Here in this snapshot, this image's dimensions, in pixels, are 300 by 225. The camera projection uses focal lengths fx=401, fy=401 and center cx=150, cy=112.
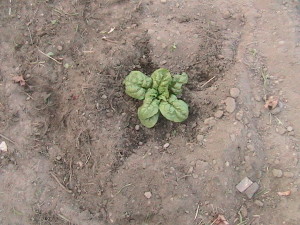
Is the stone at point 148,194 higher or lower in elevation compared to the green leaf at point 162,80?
lower

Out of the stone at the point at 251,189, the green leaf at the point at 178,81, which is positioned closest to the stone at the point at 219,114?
the green leaf at the point at 178,81

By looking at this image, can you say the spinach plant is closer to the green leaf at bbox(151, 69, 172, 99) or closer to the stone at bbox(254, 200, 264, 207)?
the green leaf at bbox(151, 69, 172, 99)

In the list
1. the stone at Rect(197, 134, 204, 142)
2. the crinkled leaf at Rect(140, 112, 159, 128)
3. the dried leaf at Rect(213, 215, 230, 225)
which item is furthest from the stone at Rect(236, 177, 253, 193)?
the crinkled leaf at Rect(140, 112, 159, 128)

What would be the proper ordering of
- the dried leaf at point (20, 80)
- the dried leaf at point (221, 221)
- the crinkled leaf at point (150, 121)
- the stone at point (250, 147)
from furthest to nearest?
the dried leaf at point (20, 80) < the crinkled leaf at point (150, 121) < the stone at point (250, 147) < the dried leaf at point (221, 221)

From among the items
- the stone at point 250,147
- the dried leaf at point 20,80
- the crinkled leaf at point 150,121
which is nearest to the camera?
the stone at point 250,147

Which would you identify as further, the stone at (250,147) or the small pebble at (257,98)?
the small pebble at (257,98)

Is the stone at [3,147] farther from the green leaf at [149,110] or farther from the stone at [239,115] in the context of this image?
the stone at [239,115]

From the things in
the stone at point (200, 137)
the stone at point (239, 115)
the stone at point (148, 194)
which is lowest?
the stone at point (148, 194)
